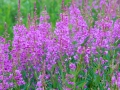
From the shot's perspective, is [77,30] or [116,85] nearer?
[116,85]

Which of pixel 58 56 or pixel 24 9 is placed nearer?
pixel 58 56

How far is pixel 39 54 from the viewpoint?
3373mm

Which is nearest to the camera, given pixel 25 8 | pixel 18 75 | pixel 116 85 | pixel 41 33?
pixel 116 85

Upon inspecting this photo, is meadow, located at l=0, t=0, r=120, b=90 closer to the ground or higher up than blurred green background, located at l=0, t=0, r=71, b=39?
closer to the ground

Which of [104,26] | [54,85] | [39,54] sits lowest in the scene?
[54,85]

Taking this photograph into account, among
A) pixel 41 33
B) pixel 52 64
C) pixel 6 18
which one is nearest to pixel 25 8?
pixel 6 18

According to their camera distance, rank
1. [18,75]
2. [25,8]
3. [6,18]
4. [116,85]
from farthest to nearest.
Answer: [25,8] < [6,18] < [18,75] < [116,85]

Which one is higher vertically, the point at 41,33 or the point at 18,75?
the point at 41,33

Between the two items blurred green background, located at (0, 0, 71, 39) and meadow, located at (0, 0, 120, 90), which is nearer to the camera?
meadow, located at (0, 0, 120, 90)

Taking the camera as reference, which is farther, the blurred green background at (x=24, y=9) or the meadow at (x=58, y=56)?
the blurred green background at (x=24, y=9)

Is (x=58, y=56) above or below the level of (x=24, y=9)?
below

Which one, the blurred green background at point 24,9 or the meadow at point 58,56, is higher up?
the blurred green background at point 24,9

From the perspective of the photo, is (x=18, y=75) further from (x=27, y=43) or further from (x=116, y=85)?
(x=116, y=85)

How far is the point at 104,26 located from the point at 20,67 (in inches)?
37.2
